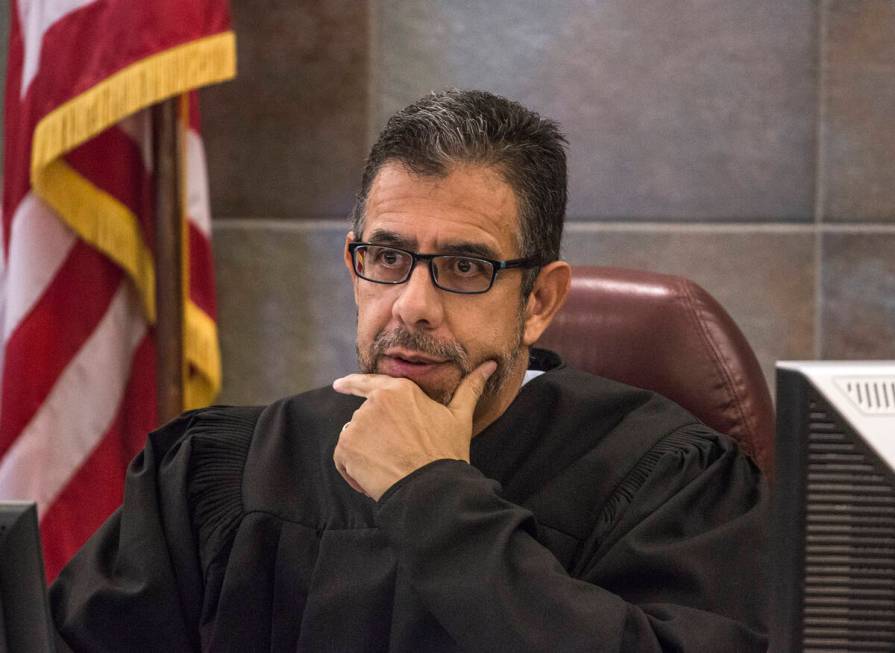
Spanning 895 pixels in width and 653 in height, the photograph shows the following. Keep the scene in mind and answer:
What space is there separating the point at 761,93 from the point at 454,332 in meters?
1.64

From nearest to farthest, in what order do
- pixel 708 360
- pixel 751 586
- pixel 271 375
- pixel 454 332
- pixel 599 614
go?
pixel 599 614 → pixel 751 586 → pixel 454 332 → pixel 708 360 → pixel 271 375

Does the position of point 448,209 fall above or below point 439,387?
above

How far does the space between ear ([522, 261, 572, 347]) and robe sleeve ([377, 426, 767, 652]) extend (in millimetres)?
280

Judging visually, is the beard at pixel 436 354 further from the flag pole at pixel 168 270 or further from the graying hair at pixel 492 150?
the flag pole at pixel 168 270

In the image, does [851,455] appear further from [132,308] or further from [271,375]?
[271,375]

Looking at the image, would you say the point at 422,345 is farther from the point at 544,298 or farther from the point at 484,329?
the point at 544,298

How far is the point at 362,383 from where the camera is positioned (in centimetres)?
139

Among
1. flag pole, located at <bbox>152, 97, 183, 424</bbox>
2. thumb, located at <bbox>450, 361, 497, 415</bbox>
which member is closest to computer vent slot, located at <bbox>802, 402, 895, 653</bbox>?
thumb, located at <bbox>450, 361, 497, 415</bbox>

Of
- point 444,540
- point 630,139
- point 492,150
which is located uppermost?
point 630,139

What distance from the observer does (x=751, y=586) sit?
135 centimetres

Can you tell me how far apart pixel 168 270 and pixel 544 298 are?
1219 mm

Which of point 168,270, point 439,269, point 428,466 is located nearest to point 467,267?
point 439,269

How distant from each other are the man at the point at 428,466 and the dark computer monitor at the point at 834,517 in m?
0.58

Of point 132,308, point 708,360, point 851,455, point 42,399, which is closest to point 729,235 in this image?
point 708,360
